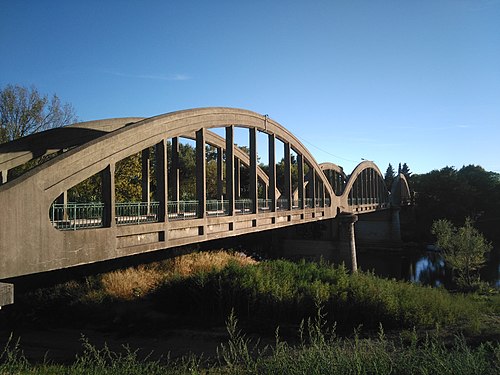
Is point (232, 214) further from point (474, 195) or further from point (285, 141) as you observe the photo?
point (474, 195)

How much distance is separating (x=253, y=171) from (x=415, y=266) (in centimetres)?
3281

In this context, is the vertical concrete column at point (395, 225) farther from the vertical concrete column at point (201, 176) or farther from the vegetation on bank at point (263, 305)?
the vertical concrete column at point (201, 176)

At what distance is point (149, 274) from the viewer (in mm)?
20688

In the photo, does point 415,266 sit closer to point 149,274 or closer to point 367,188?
point 367,188

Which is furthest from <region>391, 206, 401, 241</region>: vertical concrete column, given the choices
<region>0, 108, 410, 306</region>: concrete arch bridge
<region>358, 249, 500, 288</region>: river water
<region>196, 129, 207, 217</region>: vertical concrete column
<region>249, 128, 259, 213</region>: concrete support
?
<region>196, 129, 207, 217</region>: vertical concrete column

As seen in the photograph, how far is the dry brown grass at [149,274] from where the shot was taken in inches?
735

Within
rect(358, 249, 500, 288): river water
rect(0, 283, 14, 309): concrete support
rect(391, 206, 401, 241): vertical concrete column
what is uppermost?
rect(0, 283, 14, 309): concrete support

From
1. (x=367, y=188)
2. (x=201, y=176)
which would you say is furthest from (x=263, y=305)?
(x=367, y=188)

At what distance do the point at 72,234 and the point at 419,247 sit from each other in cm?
5896

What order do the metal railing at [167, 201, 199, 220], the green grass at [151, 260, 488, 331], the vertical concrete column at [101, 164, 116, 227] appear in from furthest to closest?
the metal railing at [167, 201, 199, 220], the green grass at [151, 260, 488, 331], the vertical concrete column at [101, 164, 116, 227]

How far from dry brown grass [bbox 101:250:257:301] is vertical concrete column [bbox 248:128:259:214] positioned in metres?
3.97

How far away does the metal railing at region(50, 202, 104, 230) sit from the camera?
12.1m

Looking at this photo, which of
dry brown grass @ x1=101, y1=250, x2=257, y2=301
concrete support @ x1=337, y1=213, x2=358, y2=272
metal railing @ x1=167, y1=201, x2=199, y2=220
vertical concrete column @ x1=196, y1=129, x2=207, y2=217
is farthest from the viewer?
concrete support @ x1=337, y1=213, x2=358, y2=272

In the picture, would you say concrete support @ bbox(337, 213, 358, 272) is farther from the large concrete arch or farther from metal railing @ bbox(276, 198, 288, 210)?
the large concrete arch
